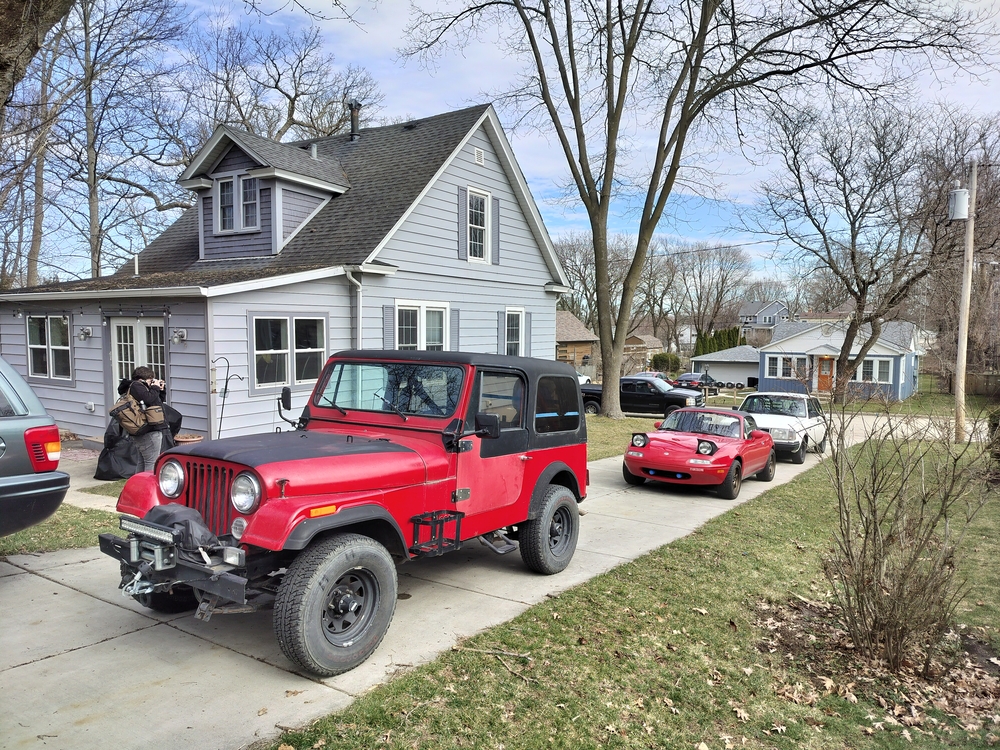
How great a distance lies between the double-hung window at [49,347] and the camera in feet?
46.0

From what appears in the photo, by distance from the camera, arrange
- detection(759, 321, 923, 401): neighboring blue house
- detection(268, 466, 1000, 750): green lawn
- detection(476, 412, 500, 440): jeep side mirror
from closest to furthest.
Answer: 1. detection(268, 466, 1000, 750): green lawn
2. detection(476, 412, 500, 440): jeep side mirror
3. detection(759, 321, 923, 401): neighboring blue house

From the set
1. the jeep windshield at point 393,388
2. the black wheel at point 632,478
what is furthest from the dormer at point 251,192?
the jeep windshield at point 393,388

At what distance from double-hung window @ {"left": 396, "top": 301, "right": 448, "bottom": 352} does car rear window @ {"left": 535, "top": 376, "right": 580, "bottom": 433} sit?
8.41 metres

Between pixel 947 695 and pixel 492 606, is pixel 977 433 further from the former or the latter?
pixel 492 606

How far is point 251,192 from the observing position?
15.2 meters

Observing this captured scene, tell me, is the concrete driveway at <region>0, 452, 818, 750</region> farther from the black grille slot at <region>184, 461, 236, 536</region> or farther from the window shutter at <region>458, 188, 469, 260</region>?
the window shutter at <region>458, 188, 469, 260</region>

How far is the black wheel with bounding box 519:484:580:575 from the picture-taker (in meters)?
6.07

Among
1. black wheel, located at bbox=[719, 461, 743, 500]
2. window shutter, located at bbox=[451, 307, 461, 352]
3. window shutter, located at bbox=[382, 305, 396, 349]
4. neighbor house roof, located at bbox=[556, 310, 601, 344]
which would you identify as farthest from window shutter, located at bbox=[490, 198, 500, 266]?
neighbor house roof, located at bbox=[556, 310, 601, 344]

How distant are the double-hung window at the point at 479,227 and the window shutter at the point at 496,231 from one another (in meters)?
0.17

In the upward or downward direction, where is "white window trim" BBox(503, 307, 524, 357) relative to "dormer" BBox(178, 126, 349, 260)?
downward

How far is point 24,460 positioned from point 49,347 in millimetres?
10697

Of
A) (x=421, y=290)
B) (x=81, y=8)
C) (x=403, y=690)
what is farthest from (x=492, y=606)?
(x=81, y=8)

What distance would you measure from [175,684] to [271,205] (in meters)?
12.5

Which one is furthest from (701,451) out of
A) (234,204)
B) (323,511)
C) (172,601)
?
(234,204)
